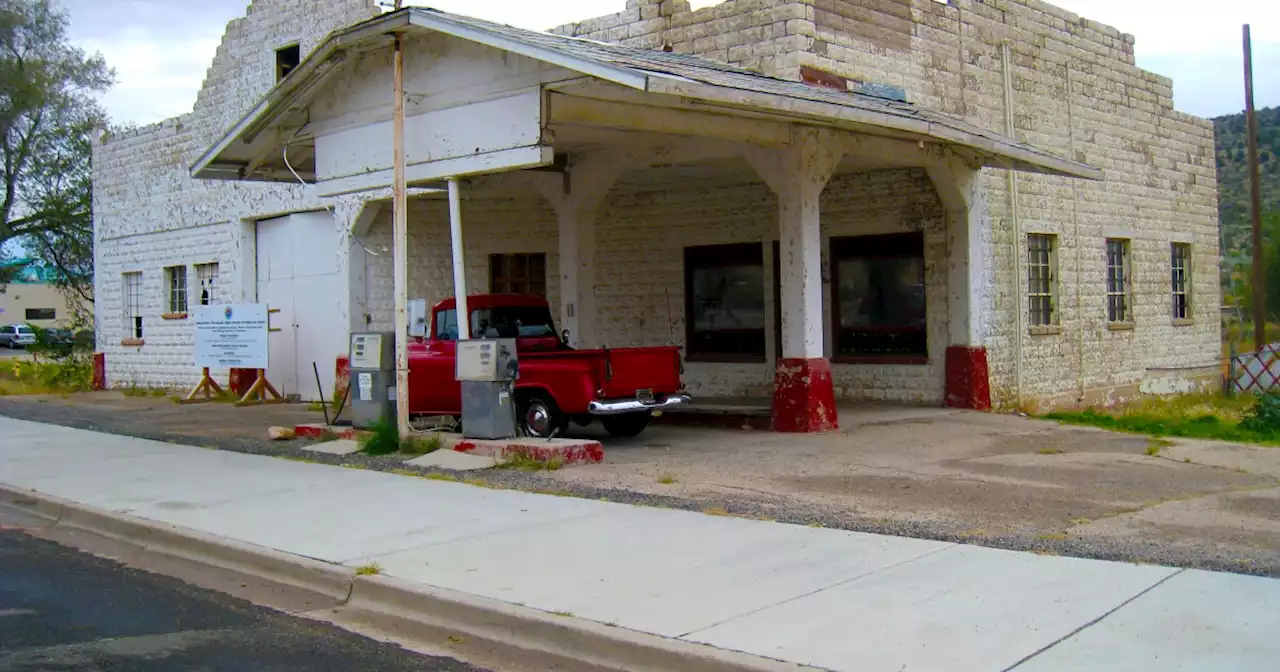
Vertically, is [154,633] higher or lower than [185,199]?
lower

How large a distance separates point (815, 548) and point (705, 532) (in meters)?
0.99

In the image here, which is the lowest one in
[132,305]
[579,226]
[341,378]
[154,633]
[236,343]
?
[154,633]

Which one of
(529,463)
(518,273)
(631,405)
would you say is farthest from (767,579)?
(518,273)

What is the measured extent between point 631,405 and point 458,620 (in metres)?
7.01

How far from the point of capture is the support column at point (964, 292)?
17.2 m

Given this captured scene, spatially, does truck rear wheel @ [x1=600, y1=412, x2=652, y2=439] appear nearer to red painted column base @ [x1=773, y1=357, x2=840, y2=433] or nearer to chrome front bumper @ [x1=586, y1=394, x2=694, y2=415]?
chrome front bumper @ [x1=586, y1=394, x2=694, y2=415]

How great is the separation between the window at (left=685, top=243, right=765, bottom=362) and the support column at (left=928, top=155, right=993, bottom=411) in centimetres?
323

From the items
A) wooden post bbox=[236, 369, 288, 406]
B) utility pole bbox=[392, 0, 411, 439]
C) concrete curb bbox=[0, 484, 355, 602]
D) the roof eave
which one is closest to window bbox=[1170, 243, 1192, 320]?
the roof eave

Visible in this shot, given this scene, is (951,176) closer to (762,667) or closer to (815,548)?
(815,548)

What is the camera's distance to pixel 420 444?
44.4 ft

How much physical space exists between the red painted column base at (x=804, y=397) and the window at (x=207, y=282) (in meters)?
14.2

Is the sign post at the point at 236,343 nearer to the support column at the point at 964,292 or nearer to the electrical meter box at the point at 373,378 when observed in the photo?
the electrical meter box at the point at 373,378

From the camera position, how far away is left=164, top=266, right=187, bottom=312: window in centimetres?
2605

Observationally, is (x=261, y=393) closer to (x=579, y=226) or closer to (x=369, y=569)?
(x=579, y=226)
